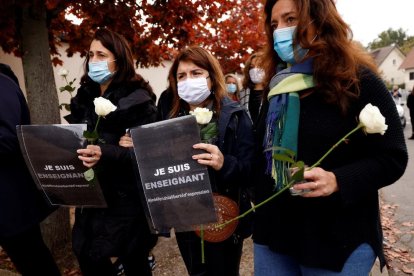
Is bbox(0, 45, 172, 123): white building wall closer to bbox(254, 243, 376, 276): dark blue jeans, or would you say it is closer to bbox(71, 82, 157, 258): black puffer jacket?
bbox(71, 82, 157, 258): black puffer jacket

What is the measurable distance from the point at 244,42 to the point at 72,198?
686cm

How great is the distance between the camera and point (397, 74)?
63.8 m

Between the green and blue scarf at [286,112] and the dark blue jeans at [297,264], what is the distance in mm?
383

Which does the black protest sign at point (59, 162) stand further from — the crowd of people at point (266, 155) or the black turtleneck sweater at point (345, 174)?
the black turtleneck sweater at point (345, 174)

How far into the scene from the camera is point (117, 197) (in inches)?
98.6

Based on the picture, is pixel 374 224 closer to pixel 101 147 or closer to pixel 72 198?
pixel 101 147

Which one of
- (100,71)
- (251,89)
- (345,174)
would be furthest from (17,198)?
(251,89)

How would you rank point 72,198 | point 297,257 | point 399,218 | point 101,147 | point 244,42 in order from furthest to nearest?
1. point 244,42
2. point 399,218
3. point 72,198
4. point 101,147
5. point 297,257

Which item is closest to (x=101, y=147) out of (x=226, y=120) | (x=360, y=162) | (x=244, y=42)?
(x=226, y=120)

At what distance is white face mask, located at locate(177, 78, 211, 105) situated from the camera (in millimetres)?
2438

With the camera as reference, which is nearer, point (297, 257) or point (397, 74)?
point (297, 257)

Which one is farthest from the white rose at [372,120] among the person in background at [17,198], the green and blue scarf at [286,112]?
the person in background at [17,198]

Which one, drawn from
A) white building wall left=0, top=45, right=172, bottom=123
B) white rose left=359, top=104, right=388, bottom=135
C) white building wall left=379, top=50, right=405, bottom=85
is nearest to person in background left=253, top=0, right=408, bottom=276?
white rose left=359, top=104, right=388, bottom=135

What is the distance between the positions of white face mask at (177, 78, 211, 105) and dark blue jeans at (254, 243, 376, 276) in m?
1.07
